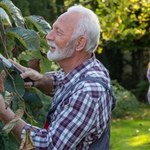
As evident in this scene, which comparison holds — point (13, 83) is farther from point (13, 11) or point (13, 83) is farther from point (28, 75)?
point (13, 11)

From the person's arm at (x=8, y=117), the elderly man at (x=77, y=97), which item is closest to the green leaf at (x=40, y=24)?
the elderly man at (x=77, y=97)

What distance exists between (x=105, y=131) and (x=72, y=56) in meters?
0.37

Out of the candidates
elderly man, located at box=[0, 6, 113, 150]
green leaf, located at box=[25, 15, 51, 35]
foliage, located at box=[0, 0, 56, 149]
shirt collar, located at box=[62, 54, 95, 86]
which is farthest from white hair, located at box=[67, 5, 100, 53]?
green leaf, located at box=[25, 15, 51, 35]

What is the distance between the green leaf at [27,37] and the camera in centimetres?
254

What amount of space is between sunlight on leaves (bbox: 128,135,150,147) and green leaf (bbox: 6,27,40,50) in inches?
252

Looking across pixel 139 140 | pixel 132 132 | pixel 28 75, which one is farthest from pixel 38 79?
pixel 132 132

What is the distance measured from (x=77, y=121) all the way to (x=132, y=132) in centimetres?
809

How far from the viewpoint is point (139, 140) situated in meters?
9.11

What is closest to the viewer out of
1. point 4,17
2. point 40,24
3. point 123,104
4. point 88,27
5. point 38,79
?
point 88,27

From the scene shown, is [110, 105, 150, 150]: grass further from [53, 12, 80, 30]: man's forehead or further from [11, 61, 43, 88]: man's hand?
[53, 12, 80, 30]: man's forehead

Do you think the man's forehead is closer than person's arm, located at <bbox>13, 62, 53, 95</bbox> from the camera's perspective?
Yes

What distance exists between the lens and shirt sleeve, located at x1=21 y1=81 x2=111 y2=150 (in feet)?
6.99

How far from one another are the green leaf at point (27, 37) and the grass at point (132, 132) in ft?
19.7

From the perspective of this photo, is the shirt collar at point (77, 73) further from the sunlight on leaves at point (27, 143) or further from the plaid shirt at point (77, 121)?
the sunlight on leaves at point (27, 143)
